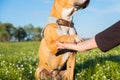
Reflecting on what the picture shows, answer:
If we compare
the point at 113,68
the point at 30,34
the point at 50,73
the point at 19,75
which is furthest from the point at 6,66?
the point at 30,34

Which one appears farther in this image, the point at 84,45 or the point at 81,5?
the point at 81,5

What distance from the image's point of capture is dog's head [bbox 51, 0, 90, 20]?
781cm

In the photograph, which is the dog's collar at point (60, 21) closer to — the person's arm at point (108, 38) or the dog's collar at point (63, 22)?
the dog's collar at point (63, 22)

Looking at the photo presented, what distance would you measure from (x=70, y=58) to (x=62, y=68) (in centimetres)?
31

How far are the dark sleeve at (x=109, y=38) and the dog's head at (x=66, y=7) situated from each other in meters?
1.97

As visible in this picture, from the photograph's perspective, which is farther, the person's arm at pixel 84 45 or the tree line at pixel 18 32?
the tree line at pixel 18 32

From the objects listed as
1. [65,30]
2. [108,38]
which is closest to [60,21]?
[65,30]

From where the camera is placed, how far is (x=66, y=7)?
312 inches

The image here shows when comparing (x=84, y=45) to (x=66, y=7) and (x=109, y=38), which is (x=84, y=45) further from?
(x=66, y=7)

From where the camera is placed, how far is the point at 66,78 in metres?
7.96

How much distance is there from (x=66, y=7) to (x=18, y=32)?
76.5 meters

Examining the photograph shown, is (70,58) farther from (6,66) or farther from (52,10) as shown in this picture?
(6,66)

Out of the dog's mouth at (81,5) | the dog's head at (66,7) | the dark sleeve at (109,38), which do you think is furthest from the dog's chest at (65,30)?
the dark sleeve at (109,38)

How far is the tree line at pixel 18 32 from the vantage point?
265 ft
